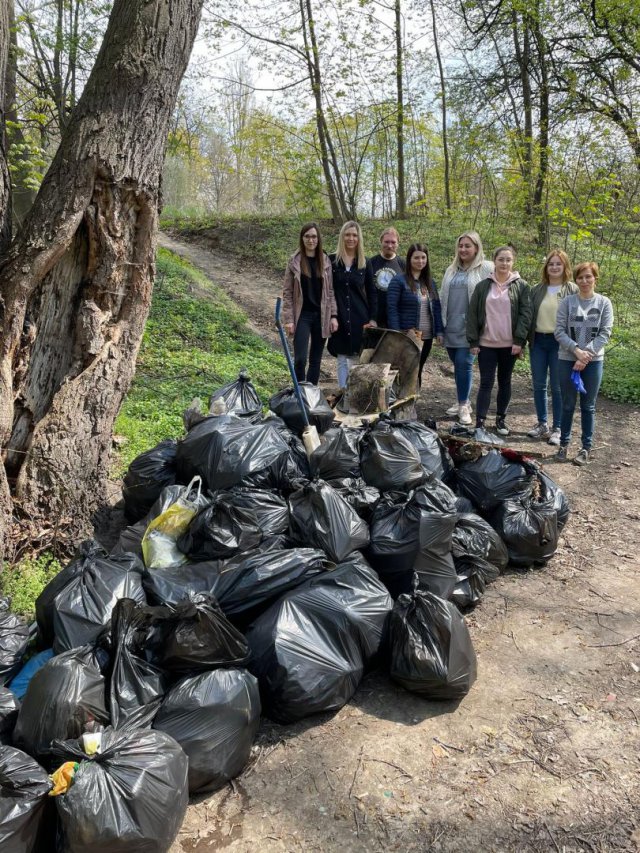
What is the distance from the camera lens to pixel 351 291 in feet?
18.6

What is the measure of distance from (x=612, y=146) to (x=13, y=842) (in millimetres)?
10730

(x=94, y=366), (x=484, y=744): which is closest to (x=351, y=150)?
(x=94, y=366)

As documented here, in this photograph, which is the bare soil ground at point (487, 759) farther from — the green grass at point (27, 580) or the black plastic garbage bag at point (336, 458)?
the green grass at point (27, 580)

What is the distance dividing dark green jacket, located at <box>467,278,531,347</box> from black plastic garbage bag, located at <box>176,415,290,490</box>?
2529mm

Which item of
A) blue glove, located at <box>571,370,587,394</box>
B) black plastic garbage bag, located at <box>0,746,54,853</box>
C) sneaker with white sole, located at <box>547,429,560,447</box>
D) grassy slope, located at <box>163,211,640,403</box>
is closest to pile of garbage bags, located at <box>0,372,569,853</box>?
black plastic garbage bag, located at <box>0,746,54,853</box>

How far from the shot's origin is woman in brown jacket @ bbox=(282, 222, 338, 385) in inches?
214

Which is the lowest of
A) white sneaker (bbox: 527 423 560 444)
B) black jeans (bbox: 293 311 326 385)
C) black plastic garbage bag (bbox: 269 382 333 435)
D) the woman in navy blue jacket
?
white sneaker (bbox: 527 423 560 444)

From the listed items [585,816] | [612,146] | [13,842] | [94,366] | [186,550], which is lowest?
[585,816]

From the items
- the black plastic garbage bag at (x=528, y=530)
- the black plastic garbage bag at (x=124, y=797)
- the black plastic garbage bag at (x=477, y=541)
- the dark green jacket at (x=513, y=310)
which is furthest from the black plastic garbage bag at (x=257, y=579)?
the dark green jacket at (x=513, y=310)

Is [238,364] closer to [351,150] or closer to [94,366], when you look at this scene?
[94,366]

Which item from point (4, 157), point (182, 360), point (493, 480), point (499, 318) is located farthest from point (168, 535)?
point (182, 360)

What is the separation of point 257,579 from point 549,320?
3.81 meters

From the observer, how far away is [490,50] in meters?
14.5

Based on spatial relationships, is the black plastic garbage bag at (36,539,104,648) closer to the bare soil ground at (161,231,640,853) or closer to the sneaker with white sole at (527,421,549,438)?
the bare soil ground at (161,231,640,853)
